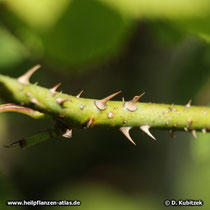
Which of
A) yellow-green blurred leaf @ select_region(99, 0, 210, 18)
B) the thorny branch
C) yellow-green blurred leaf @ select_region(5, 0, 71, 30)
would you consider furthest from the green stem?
yellow-green blurred leaf @ select_region(5, 0, 71, 30)

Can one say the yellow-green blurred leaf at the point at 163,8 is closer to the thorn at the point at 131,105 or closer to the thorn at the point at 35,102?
the thorn at the point at 131,105

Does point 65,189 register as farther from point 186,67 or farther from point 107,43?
point 107,43

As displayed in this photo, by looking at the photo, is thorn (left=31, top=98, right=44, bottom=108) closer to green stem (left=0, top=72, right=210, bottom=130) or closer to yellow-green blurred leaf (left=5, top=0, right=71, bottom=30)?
green stem (left=0, top=72, right=210, bottom=130)

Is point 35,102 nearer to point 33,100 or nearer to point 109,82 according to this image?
point 33,100

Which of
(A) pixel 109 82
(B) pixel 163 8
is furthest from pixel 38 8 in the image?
(A) pixel 109 82

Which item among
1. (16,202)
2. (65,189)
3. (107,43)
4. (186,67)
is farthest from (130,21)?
(65,189)

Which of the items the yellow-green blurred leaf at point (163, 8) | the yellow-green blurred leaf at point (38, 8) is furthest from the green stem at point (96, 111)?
the yellow-green blurred leaf at point (38, 8)
